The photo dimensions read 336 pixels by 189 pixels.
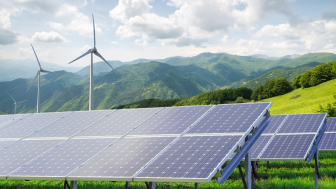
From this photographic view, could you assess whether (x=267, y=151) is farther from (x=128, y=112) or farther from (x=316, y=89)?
(x=316, y=89)

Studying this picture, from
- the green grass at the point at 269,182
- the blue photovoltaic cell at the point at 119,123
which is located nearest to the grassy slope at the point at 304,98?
the green grass at the point at 269,182

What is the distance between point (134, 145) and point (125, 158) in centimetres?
111

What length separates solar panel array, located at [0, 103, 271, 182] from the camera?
368 inches

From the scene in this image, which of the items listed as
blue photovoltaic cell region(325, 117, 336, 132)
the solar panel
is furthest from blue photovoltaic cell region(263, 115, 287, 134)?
the solar panel

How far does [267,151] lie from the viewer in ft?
66.0

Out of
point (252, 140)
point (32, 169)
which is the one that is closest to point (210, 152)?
point (252, 140)

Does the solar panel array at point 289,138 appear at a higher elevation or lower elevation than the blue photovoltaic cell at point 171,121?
lower

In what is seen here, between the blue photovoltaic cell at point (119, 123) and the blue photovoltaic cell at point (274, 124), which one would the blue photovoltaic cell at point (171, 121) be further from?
the blue photovoltaic cell at point (274, 124)

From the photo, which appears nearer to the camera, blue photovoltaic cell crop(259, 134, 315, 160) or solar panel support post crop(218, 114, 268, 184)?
solar panel support post crop(218, 114, 268, 184)

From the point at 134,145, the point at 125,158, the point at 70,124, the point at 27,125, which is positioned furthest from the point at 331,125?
the point at 27,125

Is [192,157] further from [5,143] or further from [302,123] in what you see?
[302,123]

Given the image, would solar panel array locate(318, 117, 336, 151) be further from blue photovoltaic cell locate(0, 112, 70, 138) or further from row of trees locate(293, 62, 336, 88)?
row of trees locate(293, 62, 336, 88)

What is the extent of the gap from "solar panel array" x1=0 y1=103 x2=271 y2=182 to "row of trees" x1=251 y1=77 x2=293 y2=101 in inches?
5800

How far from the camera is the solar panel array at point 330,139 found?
24.8 metres
